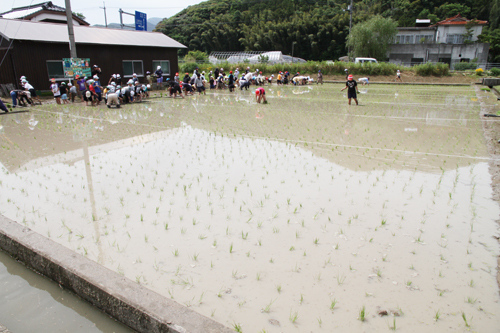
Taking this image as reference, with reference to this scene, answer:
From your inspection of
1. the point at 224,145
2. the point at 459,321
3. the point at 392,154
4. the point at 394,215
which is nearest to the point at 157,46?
the point at 224,145

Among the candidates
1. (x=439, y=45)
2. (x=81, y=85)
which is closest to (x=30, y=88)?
(x=81, y=85)

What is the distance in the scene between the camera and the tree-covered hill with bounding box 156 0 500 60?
57188 mm

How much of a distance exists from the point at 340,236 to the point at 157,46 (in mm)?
22687

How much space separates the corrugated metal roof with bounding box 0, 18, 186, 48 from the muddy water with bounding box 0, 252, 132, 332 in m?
17.3

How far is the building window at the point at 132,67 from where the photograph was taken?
2229 cm

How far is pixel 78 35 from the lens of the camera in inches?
782

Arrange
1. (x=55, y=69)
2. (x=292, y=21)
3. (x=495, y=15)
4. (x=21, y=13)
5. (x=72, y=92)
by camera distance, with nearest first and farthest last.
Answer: (x=72, y=92) → (x=55, y=69) → (x=21, y=13) → (x=495, y=15) → (x=292, y=21)

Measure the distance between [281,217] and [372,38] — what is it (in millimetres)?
41350

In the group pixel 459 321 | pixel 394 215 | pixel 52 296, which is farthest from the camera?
pixel 394 215

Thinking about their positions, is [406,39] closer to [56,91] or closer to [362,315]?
[56,91]

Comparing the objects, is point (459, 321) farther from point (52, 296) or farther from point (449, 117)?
point (449, 117)

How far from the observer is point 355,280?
3.24 metres

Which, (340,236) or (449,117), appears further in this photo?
(449,117)

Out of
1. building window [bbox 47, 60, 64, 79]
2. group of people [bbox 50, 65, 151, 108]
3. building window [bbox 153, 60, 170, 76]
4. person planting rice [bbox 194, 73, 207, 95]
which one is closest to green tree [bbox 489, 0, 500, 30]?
building window [bbox 153, 60, 170, 76]
